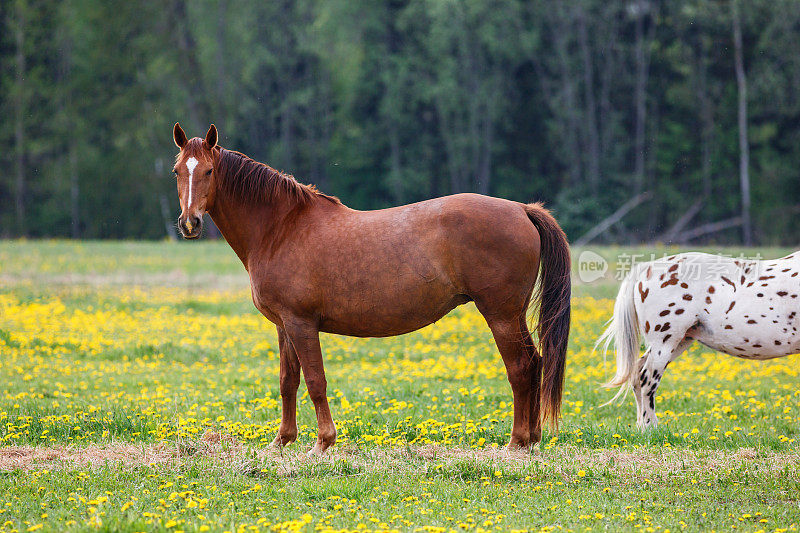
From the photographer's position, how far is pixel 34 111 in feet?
139

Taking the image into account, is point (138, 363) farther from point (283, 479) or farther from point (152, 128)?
point (152, 128)

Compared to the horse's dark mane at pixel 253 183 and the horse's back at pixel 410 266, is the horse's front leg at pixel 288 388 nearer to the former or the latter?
the horse's back at pixel 410 266

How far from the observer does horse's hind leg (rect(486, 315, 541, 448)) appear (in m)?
7.03

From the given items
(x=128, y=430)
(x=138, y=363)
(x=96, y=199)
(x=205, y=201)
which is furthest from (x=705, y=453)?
(x=96, y=199)

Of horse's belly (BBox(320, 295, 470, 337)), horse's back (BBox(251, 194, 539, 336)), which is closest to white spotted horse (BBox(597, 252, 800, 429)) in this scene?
horse's back (BBox(251, 194, 539, 336))

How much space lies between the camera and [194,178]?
6816 mm

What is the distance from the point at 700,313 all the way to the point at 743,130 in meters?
33.6

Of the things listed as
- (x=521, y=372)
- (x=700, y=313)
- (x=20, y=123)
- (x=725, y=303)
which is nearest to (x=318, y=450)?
(x=521, y=372)

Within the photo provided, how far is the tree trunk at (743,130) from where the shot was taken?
36281 mm

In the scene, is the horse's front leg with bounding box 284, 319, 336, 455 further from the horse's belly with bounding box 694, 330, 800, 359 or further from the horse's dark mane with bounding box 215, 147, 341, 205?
the horse's belly with bounding box 694, 330, 800, 359

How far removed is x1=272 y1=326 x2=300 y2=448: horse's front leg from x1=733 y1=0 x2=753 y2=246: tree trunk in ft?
110

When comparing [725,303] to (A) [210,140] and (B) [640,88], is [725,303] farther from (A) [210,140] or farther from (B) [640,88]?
(B) [640,88]

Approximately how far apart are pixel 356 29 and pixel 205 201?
4409 cm

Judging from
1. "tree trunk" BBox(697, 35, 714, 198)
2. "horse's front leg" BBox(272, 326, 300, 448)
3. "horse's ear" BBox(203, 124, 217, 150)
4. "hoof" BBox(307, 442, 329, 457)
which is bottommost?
"hoof" BBox(307, 442, 329, 457)
